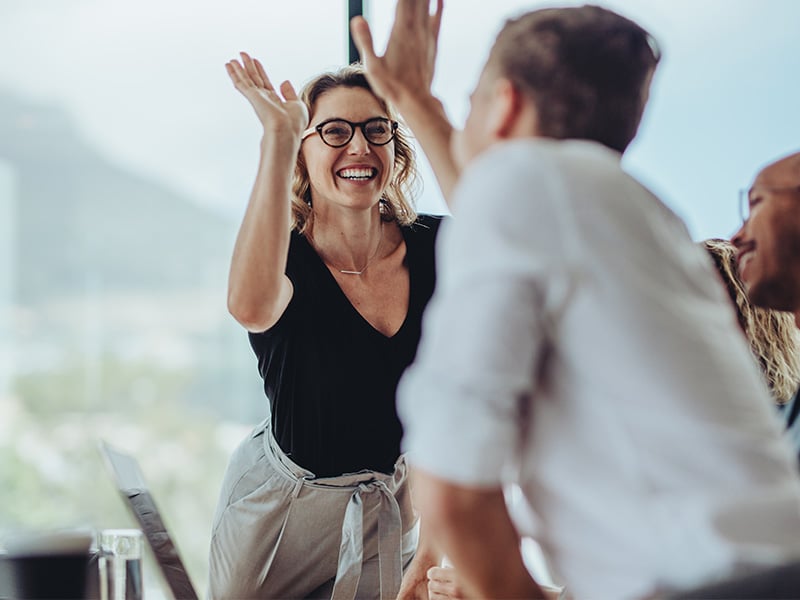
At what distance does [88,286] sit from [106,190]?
0.47 metres

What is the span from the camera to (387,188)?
7.79 ft

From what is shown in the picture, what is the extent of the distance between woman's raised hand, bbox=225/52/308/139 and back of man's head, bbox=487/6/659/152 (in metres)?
0.93

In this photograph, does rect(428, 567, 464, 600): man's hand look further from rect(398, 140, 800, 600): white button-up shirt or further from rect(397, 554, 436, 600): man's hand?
rect(398, 140, 800, 600): white button-up shirt

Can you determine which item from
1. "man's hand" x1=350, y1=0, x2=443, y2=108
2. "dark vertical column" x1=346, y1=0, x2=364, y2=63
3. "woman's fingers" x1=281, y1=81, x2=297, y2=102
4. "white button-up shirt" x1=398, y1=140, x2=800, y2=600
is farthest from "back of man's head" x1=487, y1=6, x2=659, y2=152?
"dark vertical column" x1=346, y1=0, x2=364, y2=63

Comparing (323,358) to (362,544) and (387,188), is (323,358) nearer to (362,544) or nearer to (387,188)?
(362,544)

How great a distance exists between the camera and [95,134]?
4.34 meters

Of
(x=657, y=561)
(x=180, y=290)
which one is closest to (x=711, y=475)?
(x=657, y=561)

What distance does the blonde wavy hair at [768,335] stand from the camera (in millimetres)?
2027

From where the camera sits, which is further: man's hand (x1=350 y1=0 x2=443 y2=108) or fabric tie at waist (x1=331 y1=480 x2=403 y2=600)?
fabric tie at waist (x1=331 y1=480 x2=403 y2=600)

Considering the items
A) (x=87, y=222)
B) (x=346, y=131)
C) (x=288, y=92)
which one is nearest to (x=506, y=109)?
(x=288, y=92)

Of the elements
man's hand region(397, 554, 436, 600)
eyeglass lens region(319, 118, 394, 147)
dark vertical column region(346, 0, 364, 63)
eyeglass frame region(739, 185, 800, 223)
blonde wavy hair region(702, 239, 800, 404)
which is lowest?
man's hand region(397, 554, 436, 600)

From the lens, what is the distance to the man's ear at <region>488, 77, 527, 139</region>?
3.27 feet

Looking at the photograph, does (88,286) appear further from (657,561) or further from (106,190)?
(657,561)

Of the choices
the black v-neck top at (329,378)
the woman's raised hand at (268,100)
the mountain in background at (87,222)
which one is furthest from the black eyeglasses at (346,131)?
the mountain in background at (87,222)
